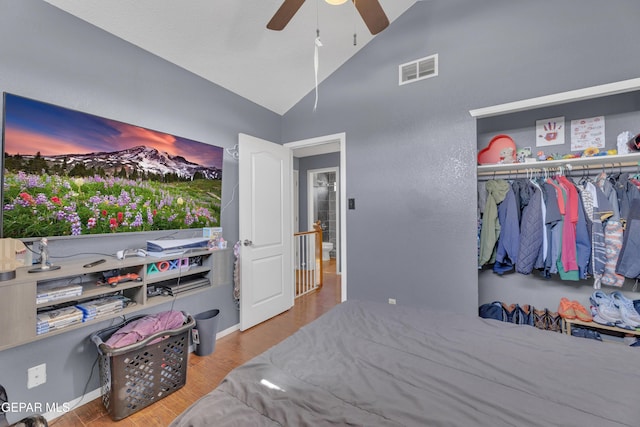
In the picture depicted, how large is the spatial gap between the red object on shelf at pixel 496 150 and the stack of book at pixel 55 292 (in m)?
3.25

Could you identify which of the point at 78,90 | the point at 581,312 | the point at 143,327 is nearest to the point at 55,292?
the point at 143,327

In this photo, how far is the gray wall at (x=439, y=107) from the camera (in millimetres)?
2000

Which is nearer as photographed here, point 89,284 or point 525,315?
point 89,284

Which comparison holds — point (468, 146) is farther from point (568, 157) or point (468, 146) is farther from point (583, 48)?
point (583, 48)

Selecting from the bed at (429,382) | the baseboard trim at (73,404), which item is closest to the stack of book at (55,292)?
the baseboard trim at (73,404)

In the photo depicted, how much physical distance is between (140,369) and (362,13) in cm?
264

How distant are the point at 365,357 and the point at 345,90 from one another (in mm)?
2748

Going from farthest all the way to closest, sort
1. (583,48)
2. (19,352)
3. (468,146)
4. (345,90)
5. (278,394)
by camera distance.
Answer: (345,90), (468,146), (583,48), (19,352), (278,394)

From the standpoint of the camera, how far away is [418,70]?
8.48 ft

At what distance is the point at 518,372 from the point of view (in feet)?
3.62

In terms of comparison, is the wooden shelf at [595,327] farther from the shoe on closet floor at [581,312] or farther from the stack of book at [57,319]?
the stack of book at [57,319]

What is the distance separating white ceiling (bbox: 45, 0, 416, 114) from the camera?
1.91 m

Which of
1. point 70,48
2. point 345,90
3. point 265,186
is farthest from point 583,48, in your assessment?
point 70,48

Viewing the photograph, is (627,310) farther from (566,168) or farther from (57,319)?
(57,319)
